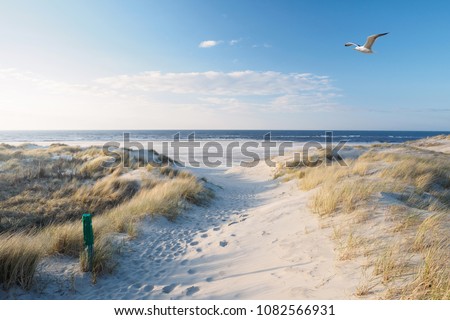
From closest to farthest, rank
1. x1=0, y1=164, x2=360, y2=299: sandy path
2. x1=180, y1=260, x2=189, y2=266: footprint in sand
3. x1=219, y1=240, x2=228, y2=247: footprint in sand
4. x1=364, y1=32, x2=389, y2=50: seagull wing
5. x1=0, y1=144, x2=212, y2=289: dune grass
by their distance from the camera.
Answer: x1=0, y1=164, x2=360, y2=299: sandy path
x1=0, y1=144, x2=212, y2=289: dune grass
x1=180, y1=260, x2=189, y2=266: footprint in sand
x1=219, y1=240, x2=228, y2=247: footprint in sand
x1=364, y1=32, x2=389, y2=50: seagull wing

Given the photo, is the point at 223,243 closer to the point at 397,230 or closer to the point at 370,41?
the point at 397,230

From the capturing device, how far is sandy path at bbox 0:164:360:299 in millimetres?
3644

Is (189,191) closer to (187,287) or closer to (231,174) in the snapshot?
(187,287)

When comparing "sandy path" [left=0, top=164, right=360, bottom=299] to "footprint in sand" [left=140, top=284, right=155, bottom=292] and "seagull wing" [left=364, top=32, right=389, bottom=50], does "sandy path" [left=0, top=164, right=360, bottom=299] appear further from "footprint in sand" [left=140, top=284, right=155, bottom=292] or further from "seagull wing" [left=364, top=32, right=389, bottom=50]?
"seagull wing" [left=364, top=32, right=389, bottom=50]

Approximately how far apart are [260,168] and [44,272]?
1745 centimetres

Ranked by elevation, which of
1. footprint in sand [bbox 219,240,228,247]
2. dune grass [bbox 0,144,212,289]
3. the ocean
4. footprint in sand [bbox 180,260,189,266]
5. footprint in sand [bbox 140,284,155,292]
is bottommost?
footprint in sand [bbox 180,260,189,266]

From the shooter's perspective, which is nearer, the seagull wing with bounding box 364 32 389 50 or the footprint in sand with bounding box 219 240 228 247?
the footprint in sand with bounding box 219 240 228 247

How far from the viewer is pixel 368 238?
4430 mm

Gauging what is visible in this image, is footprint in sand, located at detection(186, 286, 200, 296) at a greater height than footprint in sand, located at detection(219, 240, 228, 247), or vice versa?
footprint in sand, located at detection(186, 286, 200, 296)

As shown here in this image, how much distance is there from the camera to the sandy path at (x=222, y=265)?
364 cm

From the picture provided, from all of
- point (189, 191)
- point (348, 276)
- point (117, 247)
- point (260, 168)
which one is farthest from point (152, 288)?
point (260, 168)

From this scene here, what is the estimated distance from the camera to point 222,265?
4.79 m

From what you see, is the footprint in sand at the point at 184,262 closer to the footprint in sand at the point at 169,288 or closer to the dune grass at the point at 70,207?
the footprint in sand at the point at 169,288

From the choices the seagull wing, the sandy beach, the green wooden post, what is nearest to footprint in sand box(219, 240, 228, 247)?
the sandy beach
